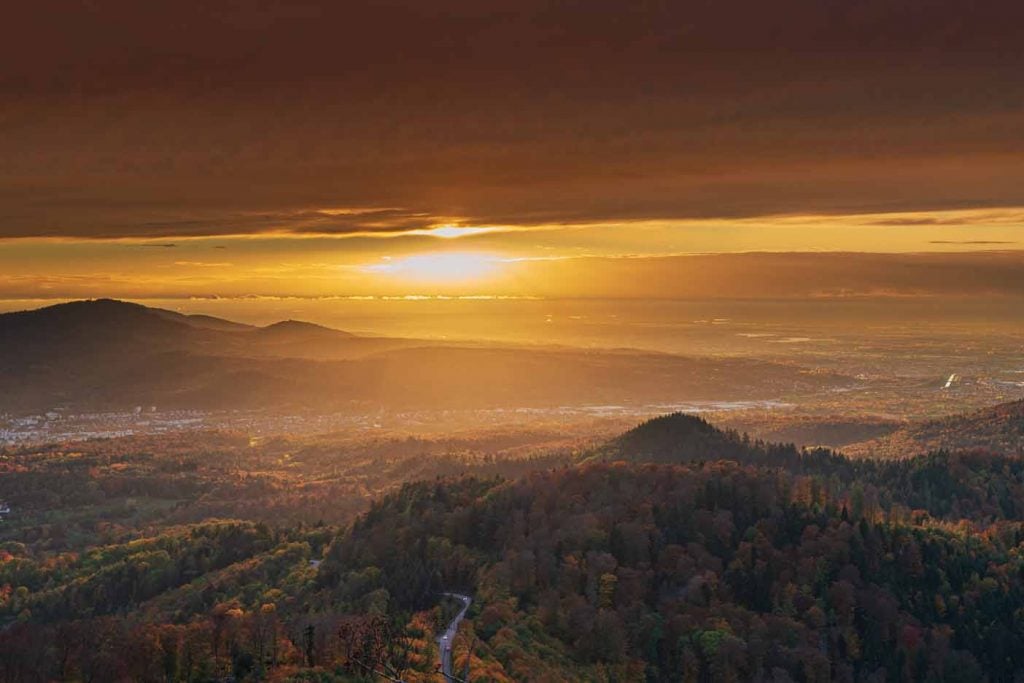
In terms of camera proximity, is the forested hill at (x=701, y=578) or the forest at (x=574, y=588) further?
the forested hill at (x=701, y=578)

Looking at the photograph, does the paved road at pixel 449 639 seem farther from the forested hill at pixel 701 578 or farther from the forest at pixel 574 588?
the forested hill at pixel 701 578

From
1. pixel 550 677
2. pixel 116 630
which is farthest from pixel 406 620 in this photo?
pixel 116 630

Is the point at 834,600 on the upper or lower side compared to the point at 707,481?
lower

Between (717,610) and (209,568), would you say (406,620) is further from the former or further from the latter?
(209,568)

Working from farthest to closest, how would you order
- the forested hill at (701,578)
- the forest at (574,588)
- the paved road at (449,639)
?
1. the forested hill at (701,578)
2. the forest at (574,588)
3. the paved road at (449,639)

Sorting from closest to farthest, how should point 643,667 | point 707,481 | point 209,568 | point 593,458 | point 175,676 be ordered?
point 175,676, point 643,667, point 707,481, point 209,568, point 593,458

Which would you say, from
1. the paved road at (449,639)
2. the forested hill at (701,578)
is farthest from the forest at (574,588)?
the paved road at (449,639)

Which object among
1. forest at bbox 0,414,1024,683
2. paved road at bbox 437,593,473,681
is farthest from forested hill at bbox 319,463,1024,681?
paved road at bbox 437,593,473,681
